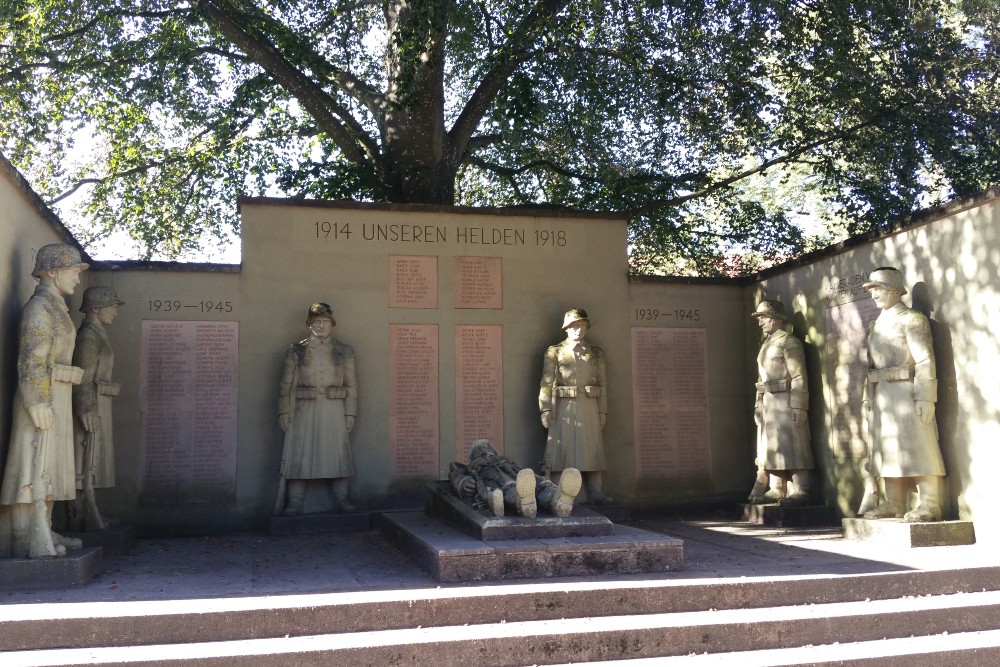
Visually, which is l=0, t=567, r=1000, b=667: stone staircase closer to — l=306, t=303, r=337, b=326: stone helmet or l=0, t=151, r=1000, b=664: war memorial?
Result: l=0, t=151, r=1000, b=664: war memorial

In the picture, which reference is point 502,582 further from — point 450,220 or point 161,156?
point 161,156

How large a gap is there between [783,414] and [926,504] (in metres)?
2.13

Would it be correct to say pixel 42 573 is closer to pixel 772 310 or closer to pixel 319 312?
pixel 319 312

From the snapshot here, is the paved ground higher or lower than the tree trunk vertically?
lower

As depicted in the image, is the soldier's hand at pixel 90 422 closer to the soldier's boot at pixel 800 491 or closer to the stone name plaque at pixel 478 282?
the stone name plaque at pixel 478 282

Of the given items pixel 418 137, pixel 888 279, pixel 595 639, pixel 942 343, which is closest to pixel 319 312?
pixel 418 137

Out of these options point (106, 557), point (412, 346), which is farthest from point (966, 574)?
point (106, 557)

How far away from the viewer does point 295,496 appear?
9.78m

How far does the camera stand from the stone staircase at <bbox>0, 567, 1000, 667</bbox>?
16.3ft

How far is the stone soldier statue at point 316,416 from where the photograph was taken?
9.76 meters

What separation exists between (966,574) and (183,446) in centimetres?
784

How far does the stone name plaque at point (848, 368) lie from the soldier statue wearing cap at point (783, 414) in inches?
12.6

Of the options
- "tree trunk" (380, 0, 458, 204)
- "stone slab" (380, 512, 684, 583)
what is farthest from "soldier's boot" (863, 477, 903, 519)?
"tree trunk" (380, 0, 458, 204)

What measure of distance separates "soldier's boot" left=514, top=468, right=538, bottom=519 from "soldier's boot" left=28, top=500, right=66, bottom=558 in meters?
3.46
